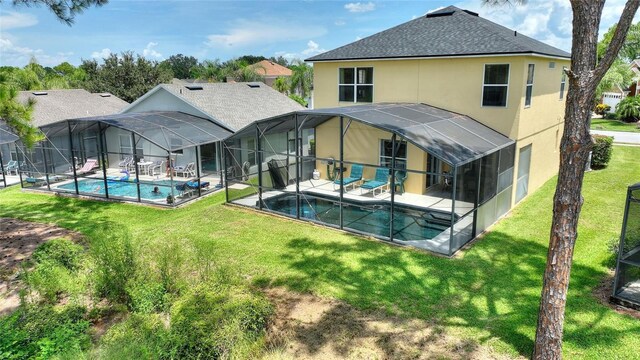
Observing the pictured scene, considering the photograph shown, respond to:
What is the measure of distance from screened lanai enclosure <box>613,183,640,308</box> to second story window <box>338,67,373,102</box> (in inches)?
385

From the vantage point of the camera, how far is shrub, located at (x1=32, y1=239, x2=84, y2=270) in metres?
8.84

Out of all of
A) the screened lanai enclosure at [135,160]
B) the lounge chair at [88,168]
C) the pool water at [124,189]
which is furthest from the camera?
the lounge chair at [88,168]

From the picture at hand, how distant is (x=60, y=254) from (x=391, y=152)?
35.5ft

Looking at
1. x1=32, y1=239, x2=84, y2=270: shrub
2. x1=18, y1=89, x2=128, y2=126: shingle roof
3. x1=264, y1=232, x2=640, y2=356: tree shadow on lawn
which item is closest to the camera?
x1=264, y1=232, x2=640, y2=356: tree shadow on lawn

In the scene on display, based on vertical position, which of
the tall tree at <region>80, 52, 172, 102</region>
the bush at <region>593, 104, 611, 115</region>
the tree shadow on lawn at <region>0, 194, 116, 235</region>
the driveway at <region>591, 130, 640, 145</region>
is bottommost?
the tree shadow on lawn at <region>0, 194, 116, 235</region>

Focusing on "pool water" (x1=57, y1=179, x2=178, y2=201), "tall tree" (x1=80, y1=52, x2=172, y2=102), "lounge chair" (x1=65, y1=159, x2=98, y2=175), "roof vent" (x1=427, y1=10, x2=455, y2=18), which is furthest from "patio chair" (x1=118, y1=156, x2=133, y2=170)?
"roof vent" (x1=427, y1=10, x2=455, y2=18)

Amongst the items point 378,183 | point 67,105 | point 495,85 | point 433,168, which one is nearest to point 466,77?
point 495,85

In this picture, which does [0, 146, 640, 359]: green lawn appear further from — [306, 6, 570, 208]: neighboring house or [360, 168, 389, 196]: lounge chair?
A: [360, 168, 389, 196]: lounge chair

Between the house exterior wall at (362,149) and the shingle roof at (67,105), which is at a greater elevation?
the shingle roof at (67,105)

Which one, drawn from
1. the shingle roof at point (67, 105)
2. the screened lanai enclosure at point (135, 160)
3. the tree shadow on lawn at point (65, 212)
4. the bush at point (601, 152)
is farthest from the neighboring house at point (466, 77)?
the shingle roof at point (67, 105)

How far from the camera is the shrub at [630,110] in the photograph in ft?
112

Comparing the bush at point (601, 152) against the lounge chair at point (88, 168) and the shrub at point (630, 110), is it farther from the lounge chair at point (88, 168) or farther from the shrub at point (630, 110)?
the lounge chair at point (88, 168)

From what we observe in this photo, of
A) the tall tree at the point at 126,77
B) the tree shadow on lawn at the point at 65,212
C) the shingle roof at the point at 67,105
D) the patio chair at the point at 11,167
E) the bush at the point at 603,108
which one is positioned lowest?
the tree shadow on lawn at the point at 65,212

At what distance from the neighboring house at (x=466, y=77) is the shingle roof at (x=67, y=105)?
50.2 feet
